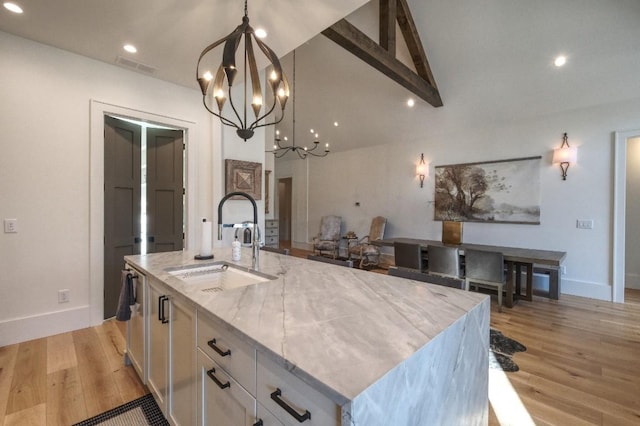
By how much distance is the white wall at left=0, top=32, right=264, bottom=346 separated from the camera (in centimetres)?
266

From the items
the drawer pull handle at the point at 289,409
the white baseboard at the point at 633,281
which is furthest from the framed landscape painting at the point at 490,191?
→ the drawer pull handle at the point at 289,409

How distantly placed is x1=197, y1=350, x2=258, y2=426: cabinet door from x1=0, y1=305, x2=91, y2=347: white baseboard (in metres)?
2.68

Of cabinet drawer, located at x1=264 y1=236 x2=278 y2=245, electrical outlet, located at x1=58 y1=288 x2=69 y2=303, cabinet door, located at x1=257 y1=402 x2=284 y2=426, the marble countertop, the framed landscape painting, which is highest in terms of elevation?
the framed landscape painting

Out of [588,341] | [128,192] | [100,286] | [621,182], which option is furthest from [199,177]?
[621,182]

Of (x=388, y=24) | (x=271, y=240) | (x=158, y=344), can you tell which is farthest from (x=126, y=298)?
(x=271, y=240)

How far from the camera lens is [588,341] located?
2.82 meters

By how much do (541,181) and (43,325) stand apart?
659 cm

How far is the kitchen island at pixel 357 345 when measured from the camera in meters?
0.70

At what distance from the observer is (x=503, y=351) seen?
2.62 metres

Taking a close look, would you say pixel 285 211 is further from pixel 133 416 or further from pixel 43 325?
pixel 133 416

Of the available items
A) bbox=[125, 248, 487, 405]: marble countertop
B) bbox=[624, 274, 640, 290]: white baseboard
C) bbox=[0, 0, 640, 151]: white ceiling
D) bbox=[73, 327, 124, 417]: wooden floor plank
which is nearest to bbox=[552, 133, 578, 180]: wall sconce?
bbox=[0, 0, 640, 151]: white ceiling

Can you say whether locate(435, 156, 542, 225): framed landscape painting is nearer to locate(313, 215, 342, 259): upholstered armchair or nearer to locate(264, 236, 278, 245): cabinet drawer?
locate(313, 215, 342, 259): upholstered armchair

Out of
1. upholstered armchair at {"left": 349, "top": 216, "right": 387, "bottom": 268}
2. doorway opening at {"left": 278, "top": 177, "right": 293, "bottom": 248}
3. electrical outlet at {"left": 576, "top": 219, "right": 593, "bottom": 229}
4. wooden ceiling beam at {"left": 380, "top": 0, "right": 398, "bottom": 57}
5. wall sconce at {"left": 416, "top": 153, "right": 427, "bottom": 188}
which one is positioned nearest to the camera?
wooden ceiling beam at {"left": 380, "top": 0, "right": 398, "bottom": 57}

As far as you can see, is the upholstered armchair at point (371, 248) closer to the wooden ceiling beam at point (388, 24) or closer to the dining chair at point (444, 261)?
the dining chair at point (444, 261)
